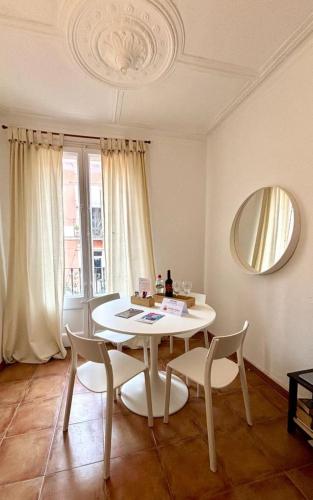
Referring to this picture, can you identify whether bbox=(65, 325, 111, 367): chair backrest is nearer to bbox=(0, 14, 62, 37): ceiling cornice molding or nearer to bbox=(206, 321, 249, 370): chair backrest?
bbox=(206, 321, 249, 370): chair backrest

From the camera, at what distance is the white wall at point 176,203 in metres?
2.81

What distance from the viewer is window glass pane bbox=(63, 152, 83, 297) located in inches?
105

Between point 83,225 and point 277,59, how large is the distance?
2316mm

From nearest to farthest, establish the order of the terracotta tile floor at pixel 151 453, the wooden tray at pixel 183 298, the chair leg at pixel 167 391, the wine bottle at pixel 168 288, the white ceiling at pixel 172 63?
the terracotta tile floor at pixel 151 453, the white ceiling at pixel 172 63, the chair leg at pixel 167 391, the wooden tray at pixel 183 298, the wine bottle at pixel 168 288

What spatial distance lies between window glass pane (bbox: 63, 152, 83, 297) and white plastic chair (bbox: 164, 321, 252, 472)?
1678 mm

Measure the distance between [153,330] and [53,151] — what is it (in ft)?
7.10

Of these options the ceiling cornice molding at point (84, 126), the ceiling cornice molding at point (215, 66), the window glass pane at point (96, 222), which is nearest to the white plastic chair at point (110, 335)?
the window glass pane at point (96, 222)

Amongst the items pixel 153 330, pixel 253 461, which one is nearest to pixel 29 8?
pixel 153 330

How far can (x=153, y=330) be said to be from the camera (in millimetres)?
1472

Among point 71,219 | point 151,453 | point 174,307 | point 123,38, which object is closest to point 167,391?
point 151,453

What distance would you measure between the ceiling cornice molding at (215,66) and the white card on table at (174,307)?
70.5 inches

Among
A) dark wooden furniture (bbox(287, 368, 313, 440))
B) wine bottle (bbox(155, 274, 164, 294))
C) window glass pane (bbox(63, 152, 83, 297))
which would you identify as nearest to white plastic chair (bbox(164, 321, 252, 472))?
dark wooden furniture (bbox(287, 368, 313, 440))

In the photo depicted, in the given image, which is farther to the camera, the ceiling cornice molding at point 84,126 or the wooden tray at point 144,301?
the ceiling cornice molding at point 84,126

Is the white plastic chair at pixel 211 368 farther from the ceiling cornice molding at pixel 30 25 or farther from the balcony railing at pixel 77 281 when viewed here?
the ceiling cornice molding at pixel 30 25
